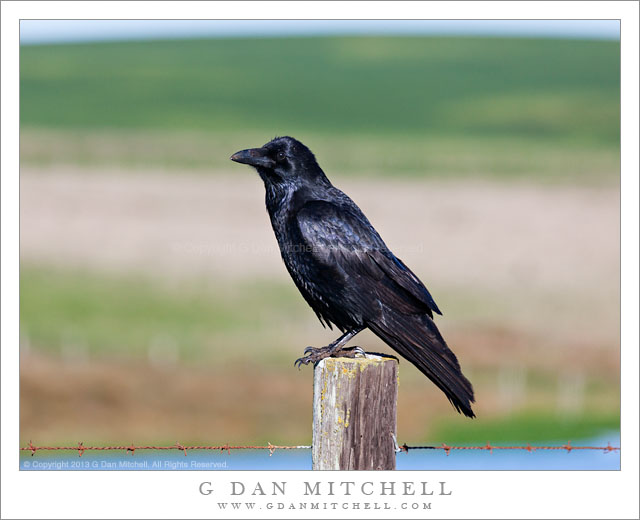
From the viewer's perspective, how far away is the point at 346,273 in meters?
6.17

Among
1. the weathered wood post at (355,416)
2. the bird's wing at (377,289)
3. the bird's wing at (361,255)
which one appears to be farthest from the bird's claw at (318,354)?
the weathered wood post at (355,416)

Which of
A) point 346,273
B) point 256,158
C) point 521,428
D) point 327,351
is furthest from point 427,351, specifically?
point 521,428

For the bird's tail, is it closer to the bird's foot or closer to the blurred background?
the bird's foot

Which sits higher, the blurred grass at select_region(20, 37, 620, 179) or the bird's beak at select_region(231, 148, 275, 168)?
the blurred grass at select_region(20, 37, 620, 179)

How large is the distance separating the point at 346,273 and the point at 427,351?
0.89 metres

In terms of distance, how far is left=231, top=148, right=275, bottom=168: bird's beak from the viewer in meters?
6.86

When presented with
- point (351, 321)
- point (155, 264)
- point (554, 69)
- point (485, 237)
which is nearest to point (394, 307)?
point (351, 321)

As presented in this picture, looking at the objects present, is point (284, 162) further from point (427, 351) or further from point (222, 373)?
point (222, 373)

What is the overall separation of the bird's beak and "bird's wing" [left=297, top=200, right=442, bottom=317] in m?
0.73

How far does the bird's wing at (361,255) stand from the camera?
235 inches

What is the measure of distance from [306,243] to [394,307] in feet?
2.73

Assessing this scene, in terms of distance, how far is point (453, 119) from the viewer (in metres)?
47.0

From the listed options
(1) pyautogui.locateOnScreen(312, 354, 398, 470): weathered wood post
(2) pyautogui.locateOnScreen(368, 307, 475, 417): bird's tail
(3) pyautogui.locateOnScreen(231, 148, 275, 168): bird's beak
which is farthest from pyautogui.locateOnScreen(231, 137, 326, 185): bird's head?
(1) pyautogui.locateOnScreen(312, 354, 398, 470): weathered wood post

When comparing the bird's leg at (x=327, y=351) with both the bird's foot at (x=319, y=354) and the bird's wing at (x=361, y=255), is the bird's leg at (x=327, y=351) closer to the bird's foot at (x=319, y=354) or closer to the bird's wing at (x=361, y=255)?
the bird's foot at (x=319, y=354)
